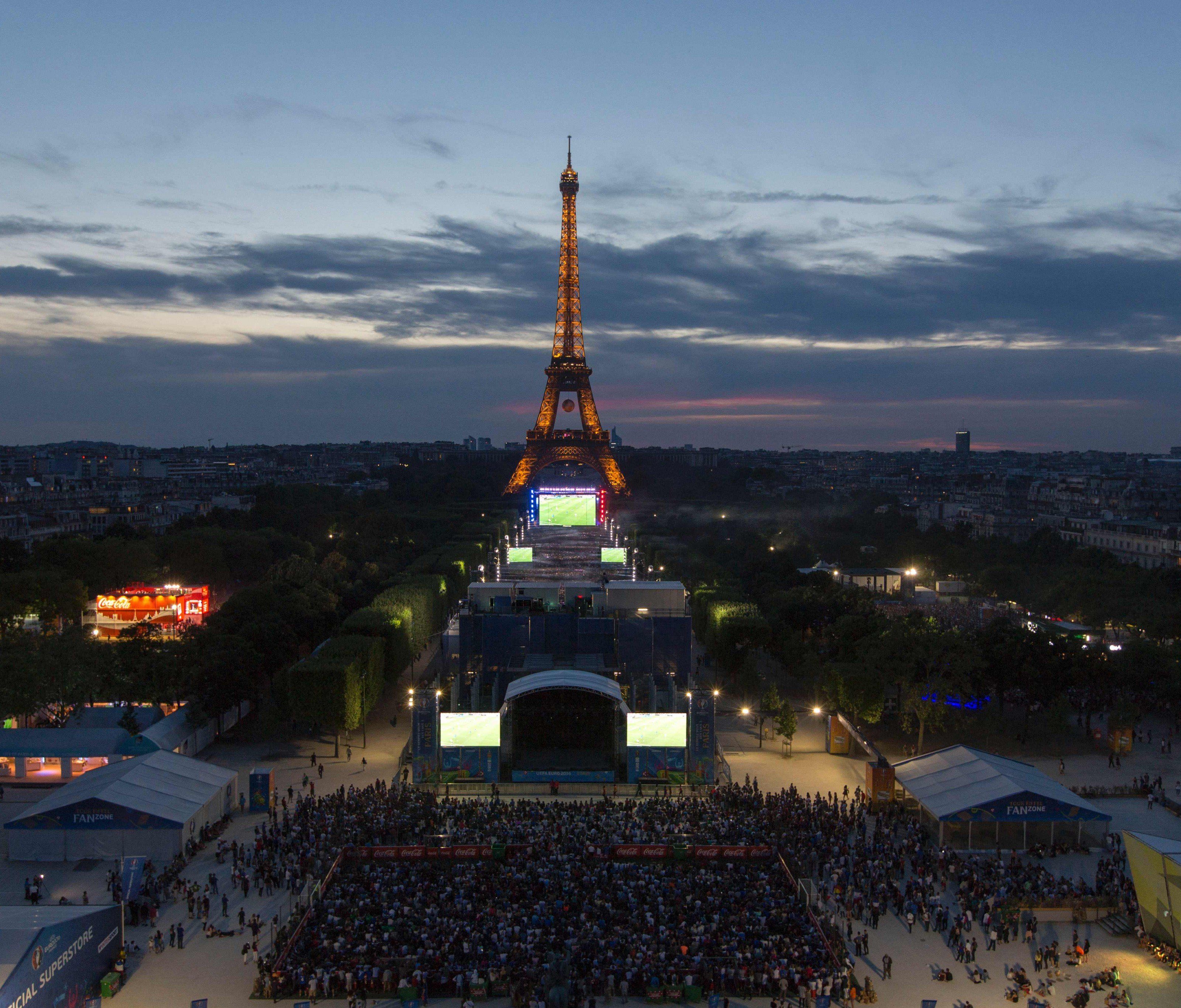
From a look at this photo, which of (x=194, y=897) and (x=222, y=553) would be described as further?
(x=222, y=553)

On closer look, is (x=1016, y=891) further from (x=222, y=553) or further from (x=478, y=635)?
(x=222, y=553)

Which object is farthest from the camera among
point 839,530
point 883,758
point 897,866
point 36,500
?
point 36,500

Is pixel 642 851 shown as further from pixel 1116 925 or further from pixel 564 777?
pixel 1116 925

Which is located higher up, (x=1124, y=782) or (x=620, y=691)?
(x=620, y=691)

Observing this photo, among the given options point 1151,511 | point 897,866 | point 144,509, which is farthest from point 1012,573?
point 144,509

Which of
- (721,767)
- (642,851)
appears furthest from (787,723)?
(642,851)

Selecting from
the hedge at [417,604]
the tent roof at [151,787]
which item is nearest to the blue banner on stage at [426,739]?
the tent roof at [151,787]
